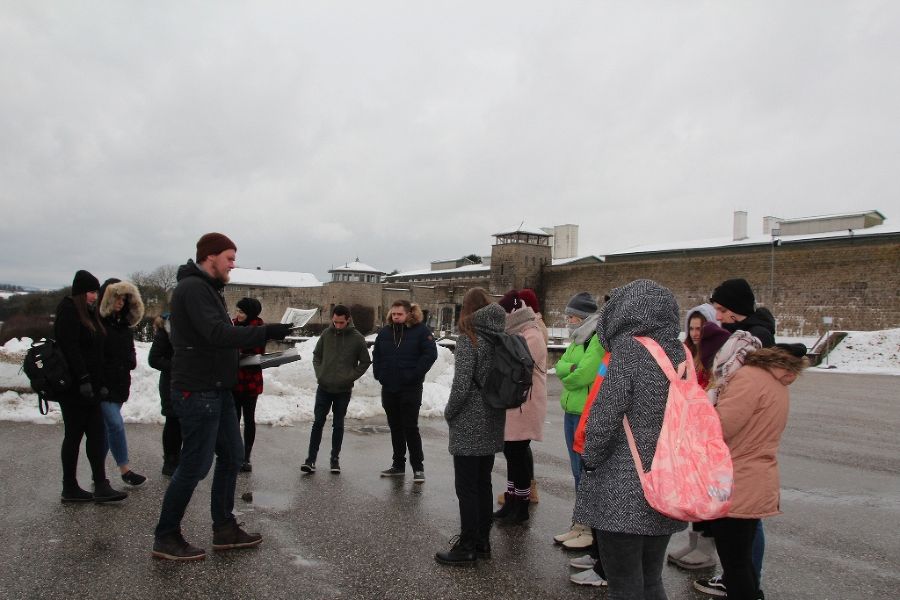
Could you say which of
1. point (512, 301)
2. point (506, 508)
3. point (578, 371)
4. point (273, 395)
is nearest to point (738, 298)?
point (578, 371)

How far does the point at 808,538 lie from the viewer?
15.5 feet

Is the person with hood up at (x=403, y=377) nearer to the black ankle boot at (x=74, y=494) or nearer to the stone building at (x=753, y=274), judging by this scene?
the black ankle boot at (x=74, y=494)

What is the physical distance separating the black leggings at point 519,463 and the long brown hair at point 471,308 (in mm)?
1248

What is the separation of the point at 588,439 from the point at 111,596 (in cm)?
260

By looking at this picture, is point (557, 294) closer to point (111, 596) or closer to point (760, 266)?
point (760, 266)

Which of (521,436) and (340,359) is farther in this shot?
(340,359)

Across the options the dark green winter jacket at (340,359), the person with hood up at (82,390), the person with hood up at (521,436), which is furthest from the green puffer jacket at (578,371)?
the person with hood up at (82,390)

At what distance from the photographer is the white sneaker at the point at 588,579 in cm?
378

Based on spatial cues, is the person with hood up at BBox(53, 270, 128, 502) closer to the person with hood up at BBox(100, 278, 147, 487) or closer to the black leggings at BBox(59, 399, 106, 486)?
the black leggings at BBox(59, 399, 106, 486)

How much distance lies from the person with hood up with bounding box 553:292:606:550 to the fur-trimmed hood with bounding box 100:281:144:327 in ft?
11.7

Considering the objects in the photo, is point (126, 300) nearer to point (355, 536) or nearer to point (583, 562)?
point (355, 536)

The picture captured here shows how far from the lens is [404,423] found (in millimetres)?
6199

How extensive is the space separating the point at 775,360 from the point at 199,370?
317 centimetres

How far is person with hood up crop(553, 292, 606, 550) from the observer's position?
4.34 meters
